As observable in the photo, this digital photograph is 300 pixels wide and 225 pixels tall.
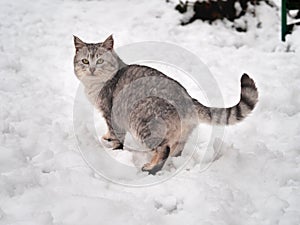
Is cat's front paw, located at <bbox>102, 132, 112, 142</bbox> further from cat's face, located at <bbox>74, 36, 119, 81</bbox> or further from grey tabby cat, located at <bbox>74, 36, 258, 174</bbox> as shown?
cat's face, located at <bbox>74, 36, 119, 81</bbox>

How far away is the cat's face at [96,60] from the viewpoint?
374 centimetres

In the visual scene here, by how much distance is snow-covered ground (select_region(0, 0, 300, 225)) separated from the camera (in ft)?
9.30

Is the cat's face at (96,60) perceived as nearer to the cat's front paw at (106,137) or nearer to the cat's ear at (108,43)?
the cat's ear at (108,43)

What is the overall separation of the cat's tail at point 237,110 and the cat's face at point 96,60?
0.87 m

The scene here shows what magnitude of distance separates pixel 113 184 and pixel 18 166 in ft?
2.30

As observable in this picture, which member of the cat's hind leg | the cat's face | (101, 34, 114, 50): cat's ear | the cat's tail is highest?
(101, 34, 114, 50): cat's ear

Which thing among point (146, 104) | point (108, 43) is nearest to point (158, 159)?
point (146, 104)

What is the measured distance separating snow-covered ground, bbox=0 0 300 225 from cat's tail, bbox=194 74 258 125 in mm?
314

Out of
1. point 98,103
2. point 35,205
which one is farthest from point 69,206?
point 98,103

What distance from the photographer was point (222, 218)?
2.78 metres

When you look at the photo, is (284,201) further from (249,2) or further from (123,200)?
(249,2)

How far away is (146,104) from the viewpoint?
347 cm

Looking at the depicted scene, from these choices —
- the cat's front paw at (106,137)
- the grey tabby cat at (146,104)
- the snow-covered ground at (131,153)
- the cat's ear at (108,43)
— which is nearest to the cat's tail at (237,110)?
the grey tabby cat at (146,104)

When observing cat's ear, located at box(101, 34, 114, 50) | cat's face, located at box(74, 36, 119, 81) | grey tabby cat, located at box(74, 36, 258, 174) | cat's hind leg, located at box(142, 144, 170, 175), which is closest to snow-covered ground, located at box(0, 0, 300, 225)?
cat's hind leg, located at box(142, 144, 170, 175)
